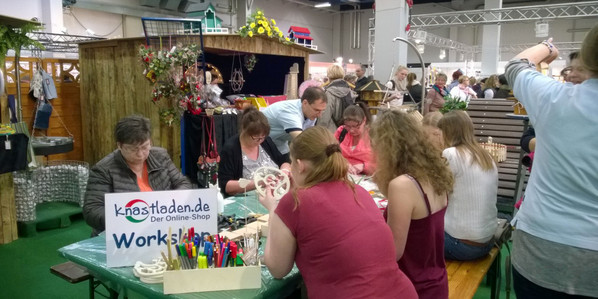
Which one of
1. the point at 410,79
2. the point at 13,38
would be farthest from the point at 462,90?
the point at 13,38

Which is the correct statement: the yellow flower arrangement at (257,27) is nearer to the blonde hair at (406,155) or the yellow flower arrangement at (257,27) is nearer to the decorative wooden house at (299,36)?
the decorative wooden house at (299,36)

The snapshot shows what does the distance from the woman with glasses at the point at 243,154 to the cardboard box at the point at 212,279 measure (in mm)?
1320

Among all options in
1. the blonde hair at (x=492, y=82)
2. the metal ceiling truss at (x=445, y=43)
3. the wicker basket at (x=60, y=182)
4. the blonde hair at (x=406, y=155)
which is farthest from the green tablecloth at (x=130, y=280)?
the metal ceiling truss at (x=445, y=43)

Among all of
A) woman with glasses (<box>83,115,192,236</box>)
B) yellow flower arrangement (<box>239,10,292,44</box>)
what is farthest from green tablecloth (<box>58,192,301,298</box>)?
yellow flower arrangement (<box>239,10,292,44</box>)

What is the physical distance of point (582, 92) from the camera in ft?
4.08

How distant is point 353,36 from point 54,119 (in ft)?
52.7

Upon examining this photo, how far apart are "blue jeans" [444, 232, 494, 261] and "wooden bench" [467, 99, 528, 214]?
2580 mm

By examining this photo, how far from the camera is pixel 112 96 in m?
5.35

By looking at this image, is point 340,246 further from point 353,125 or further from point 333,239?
point 353,125

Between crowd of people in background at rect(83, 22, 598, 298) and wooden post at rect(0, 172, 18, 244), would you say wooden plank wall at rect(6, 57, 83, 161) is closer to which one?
wooden post at rect(0, 172, 18, 244)

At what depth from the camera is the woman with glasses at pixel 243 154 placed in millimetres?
2912

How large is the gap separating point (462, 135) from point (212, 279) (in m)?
1.67

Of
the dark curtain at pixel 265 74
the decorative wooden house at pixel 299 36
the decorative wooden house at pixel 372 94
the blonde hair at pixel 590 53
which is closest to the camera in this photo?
the blonde hair at pixel 590 53

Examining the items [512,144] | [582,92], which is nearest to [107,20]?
[512,144]
